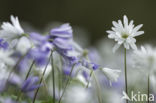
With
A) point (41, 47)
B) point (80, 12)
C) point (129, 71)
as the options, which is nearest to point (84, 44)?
point (129, 71)

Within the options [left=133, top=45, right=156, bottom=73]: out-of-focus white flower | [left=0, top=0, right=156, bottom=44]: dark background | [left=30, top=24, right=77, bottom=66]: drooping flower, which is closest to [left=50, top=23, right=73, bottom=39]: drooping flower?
[left=30, top=24, right=77, bottom=66]: drooping flower

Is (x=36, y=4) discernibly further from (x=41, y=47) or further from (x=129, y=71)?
(x=41, y=47)

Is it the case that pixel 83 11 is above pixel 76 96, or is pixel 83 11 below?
above

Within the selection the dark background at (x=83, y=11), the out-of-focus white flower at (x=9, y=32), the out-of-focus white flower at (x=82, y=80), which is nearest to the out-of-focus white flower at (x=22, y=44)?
the out-of-focus white flower at (x=9, y=32)

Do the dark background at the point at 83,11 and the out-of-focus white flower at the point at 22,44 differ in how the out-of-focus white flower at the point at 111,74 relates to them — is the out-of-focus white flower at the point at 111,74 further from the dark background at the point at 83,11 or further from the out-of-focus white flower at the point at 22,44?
the dark background at the point at 83,11

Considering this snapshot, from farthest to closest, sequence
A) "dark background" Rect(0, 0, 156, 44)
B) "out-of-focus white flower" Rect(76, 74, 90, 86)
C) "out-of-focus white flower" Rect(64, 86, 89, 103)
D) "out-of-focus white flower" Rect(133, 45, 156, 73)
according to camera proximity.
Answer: "dark background" Rect(0, 0, 156, 44) → "out-of-focus white flower" Rect(64, 86, 89, 103) → "out-of-focus white flower" Rect(76, 74, 90, 86) → "out-of-focus white flower" Rect(133, 45, 156, 73)

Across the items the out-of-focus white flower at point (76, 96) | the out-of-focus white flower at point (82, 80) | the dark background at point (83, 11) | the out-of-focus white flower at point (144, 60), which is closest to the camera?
the out-of-focus white flower at point (144, 60)

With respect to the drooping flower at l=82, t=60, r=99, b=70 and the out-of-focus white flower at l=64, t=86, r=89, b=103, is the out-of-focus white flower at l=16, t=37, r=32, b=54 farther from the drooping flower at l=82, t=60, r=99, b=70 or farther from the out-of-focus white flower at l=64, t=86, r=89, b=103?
the out-of-focus white flower at l=64, t=86, r=89, b=103

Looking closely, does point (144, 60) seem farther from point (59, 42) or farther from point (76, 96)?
point (76, 96)

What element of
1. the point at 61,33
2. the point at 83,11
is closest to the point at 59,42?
the point at 61,33
